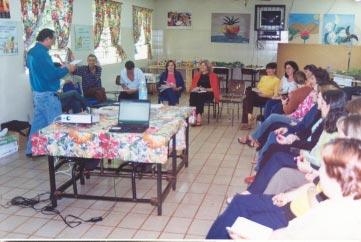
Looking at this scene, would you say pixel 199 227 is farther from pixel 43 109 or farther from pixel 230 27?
pixel 230 27

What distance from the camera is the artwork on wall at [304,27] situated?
35.4 feet

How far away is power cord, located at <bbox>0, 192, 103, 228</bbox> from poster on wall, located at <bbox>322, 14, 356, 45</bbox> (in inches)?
354

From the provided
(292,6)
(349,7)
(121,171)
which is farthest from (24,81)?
(349,7)

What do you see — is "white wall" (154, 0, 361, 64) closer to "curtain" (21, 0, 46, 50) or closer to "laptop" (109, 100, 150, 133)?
"curtain" (21, 0, 46, 50)

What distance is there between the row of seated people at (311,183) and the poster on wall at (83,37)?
4.24 meters

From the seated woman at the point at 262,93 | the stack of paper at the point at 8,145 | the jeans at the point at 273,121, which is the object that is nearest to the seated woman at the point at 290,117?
the jeans at the point at 273,121

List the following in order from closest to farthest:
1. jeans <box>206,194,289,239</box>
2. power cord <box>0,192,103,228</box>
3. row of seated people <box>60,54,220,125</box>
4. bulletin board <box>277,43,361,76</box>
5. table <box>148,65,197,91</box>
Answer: jeans <box>206,194,289,239</box>
power cord <box>0,192,103,228</box>
row of seated people <box>60,54,220,125</box>
bulletin board <box>277,43,361,76</box>
table <box>148,65,197,91</box>

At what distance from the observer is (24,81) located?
19.5ft

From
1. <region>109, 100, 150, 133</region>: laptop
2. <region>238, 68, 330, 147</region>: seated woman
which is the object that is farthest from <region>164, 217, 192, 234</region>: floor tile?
<region>238, 68, 330, 147</region>: seated woman

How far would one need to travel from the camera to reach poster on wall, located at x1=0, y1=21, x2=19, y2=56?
17.7ft

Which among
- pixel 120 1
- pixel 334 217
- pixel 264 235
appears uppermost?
pixel 120 1

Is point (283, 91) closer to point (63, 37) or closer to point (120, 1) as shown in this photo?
point (63, 37)

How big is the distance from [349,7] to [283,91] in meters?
5.57

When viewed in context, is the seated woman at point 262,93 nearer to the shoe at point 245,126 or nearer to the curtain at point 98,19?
the shoe at point 245,126
